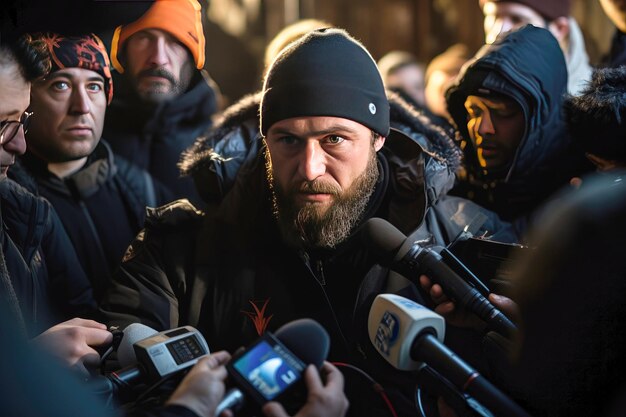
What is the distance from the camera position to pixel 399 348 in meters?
0.92

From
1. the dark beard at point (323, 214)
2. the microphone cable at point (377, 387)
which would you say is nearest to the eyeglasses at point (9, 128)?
the dark beard at point (323, 214)

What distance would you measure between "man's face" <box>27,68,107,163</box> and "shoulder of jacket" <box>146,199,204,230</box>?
20cm

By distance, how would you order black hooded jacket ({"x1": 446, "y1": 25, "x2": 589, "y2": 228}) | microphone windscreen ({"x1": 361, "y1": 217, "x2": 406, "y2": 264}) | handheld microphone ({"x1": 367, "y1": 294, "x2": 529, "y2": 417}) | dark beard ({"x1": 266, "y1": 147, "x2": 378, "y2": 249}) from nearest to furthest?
handheld microphone ({"x1": 367, "y1": 294, "x2": 529, "y2": 417}) → microphone windscreen ({"x1": 361, "y1": 217, "x2": 406, "y2": 264}) → dark beard ({"x1": 266, "y1": 147, "x2": 378, "y2": 249}) → black hooded jacket ({"x1": 446, "y1": 25, "x2": 589, "y2": 228})

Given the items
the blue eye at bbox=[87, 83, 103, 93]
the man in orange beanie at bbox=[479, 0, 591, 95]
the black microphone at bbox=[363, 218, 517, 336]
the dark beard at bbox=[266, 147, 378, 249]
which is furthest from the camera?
the man in orange beanie at bbox=[479, 0, 591, 95]

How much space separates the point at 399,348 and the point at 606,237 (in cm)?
30

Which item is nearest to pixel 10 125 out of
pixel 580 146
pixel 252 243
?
pixel 252 243

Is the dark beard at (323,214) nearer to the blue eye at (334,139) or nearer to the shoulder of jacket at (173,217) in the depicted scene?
the blue eye at (334,139)

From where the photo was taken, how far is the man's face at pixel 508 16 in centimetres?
165

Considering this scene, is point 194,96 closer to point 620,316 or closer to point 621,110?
point 621,110

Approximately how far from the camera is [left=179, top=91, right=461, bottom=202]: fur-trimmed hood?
1.32 metres

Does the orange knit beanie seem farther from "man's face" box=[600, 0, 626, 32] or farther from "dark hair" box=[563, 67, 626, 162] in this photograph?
"man's face" box=[600, 0, 626, 32]

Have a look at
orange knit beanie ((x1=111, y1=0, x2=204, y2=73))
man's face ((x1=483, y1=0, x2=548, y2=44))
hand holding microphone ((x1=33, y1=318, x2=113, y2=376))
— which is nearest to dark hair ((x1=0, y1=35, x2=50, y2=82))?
orange knit beanie ((x1=111, y1=0, x2=204, y2=73))

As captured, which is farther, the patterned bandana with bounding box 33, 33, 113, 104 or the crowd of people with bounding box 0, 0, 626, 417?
the patterned bandana with bounding box 33, 33, 113, 104

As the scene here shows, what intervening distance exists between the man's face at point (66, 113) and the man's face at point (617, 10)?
3.73 feet
